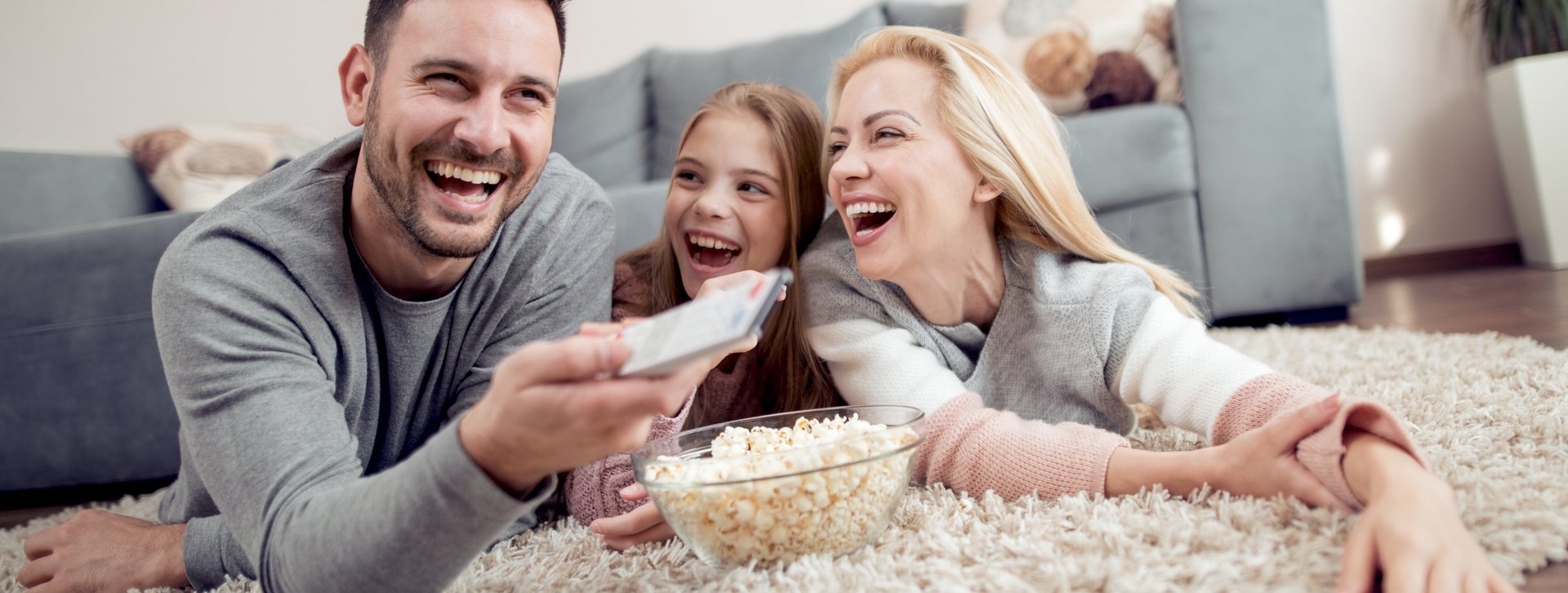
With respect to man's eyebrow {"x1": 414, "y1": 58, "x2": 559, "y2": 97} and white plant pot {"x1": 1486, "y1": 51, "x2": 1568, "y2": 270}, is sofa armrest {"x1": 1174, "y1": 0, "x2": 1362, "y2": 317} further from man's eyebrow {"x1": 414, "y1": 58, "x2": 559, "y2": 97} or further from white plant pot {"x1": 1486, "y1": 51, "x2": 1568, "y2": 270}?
man's eyebrow {"x1": 414, "y1": 58, "x2": 559, "y2": 97}

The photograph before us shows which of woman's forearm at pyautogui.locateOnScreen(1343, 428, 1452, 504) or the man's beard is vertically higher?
the man's beard

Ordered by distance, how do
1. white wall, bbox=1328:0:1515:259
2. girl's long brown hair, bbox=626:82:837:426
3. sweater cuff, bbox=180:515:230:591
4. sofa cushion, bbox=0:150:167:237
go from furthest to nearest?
white wall, bbox=1328:0:1515:259 < sofa cushion, bbox=0:150:167:237 < girl's long brown hair, bbox=626:82:837:426 < sweater cuff, bbox=180:515:230:591

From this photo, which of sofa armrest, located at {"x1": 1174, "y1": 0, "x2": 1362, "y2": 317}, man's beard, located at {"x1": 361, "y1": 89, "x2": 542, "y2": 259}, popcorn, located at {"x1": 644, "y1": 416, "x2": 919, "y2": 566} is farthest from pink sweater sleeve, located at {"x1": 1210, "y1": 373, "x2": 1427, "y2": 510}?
sofa armrest, located at {"x1": 1174, "y1": 0, "x2": 1362, "y2": 317}

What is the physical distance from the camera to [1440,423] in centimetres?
111

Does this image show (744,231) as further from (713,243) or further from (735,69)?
(735,69)

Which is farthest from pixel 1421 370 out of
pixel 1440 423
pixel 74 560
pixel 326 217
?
pixel 74 560

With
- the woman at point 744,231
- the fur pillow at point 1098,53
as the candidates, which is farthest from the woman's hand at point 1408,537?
the fur pillow at point 1098,53

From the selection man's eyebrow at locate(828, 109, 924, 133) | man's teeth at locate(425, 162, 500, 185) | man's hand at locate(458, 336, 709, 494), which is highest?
man's teeth at locate(425, 162, 500, 185)

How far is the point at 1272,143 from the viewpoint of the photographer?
7.01ft

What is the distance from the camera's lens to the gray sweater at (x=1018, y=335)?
3.93 ft

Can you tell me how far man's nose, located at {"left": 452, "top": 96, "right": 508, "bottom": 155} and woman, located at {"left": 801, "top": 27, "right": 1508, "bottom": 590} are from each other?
45cm

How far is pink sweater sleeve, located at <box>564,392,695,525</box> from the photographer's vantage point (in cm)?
108

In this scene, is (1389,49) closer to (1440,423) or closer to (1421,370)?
(1421,370)

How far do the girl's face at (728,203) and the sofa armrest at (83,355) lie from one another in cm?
93
